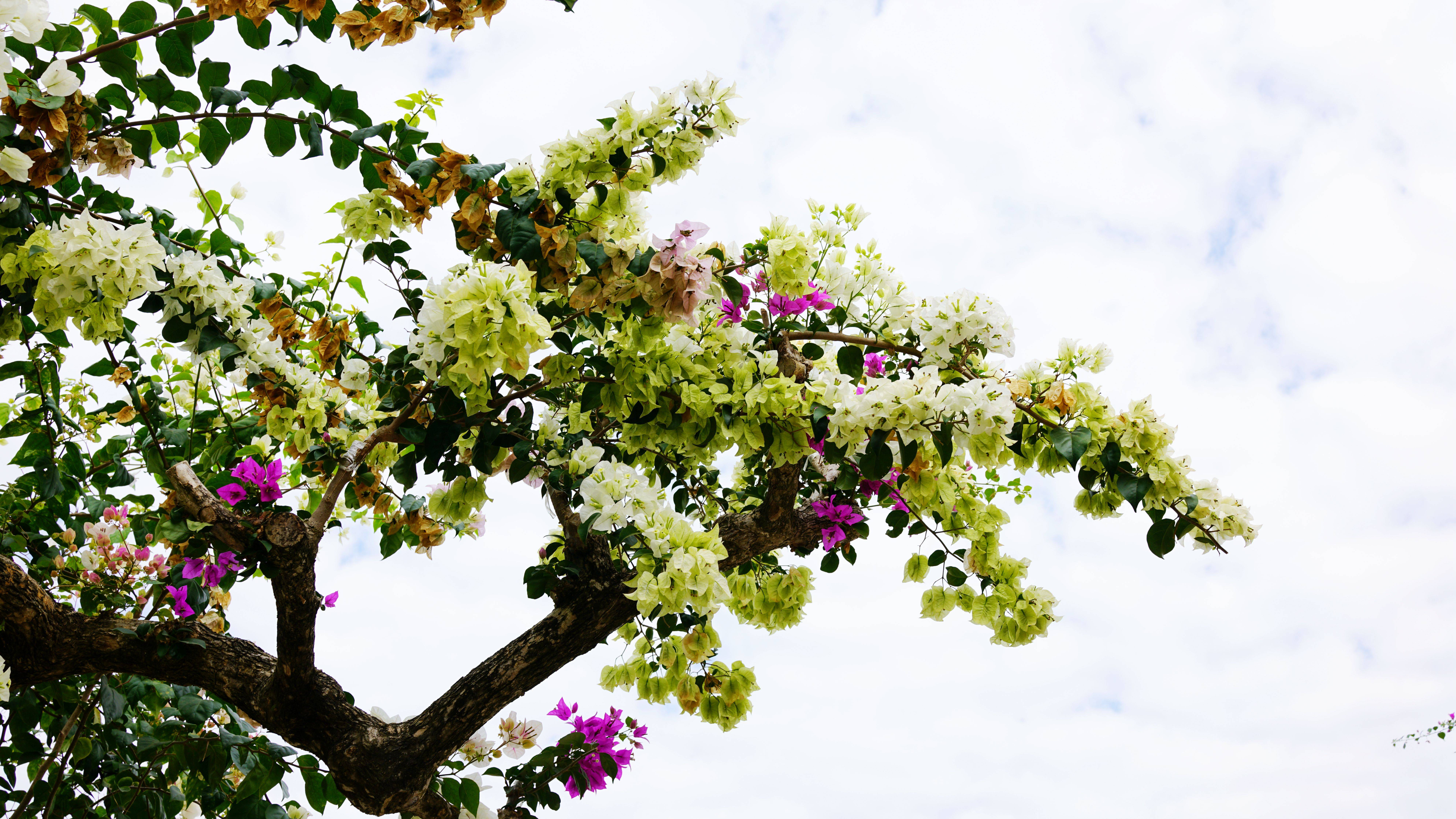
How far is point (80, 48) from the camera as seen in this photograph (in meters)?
1.89

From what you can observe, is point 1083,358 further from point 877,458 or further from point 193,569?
point 193,569

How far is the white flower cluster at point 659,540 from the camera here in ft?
5.32

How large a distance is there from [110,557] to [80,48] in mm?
1837

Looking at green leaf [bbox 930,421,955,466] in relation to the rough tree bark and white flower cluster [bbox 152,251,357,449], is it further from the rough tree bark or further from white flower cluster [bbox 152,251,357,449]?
white flower cluster [bbox 152,251,357,449]

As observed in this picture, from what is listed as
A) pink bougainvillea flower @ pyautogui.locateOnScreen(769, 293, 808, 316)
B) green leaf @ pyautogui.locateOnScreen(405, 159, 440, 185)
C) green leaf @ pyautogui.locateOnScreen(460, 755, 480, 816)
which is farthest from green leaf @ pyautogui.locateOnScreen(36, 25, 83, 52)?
green leaf @ pyautogui.locateOnScreen(460, 755, 480, 816)

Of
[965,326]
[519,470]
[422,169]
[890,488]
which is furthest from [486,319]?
[890,488]

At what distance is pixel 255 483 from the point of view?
2551 mm

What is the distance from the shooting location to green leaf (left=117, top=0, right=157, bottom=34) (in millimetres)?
1854

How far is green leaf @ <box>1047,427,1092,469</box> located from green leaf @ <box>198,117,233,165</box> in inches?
69.0

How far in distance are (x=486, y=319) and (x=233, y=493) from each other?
4.72ft

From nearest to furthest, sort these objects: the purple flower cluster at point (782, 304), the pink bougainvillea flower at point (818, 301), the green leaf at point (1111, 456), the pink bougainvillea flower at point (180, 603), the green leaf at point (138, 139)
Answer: the green leaf at point (1111, 456) → the green leaf at point (138, 139) → the purple flower cluster at point (782, 304) → the pink bougainvillea flower at point (818, 301) → the pink bougainvillea flower at point (180, 603)

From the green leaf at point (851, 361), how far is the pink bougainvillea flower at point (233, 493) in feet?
5.29

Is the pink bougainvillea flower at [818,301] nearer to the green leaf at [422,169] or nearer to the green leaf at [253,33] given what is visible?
the green leaf at [422,169]

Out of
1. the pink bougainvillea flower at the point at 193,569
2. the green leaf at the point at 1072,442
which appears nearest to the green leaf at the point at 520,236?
the green leaf at the point at 1072,442
